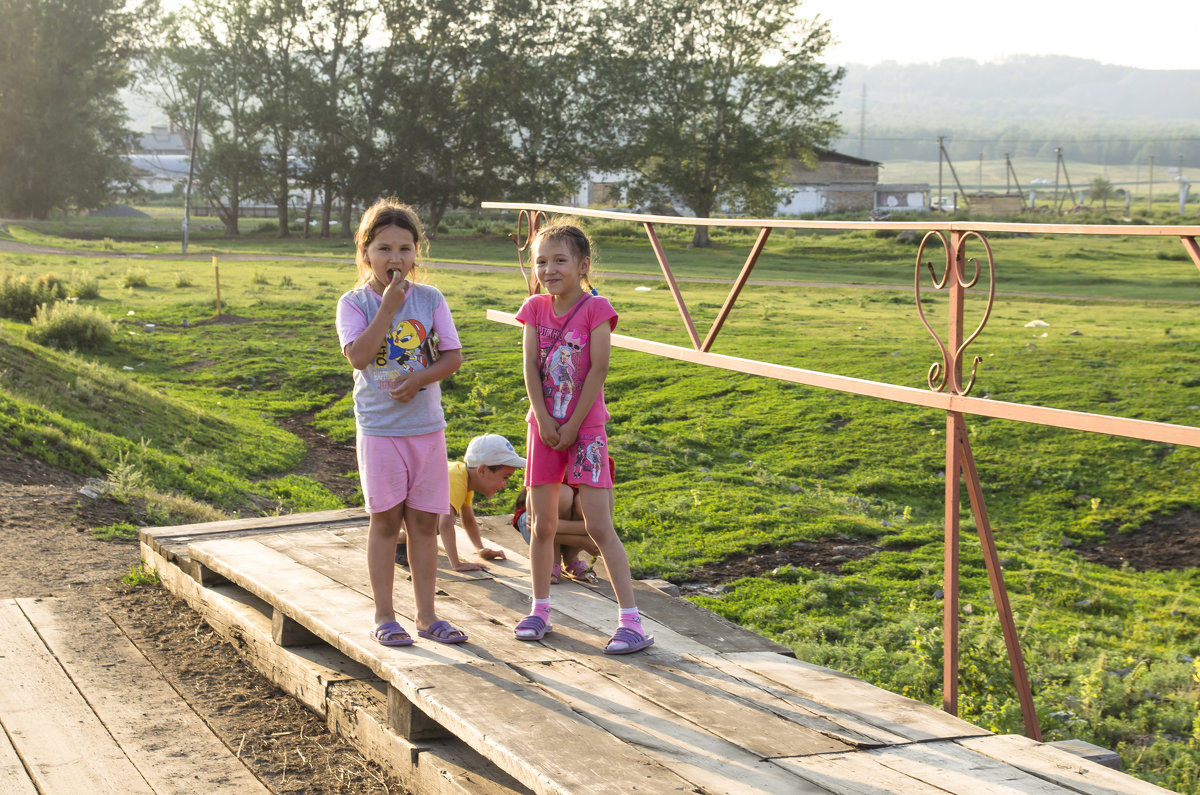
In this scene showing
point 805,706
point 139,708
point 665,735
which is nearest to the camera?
point 665,735

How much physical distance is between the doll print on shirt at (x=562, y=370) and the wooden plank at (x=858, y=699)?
1.09 meters

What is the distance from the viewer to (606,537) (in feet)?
13.5

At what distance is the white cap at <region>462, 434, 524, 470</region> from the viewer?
16.7ft

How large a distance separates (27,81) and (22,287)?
4046 centimetres

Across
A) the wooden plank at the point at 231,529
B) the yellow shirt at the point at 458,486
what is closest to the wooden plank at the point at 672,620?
the yellow shirt at the point at 458,486

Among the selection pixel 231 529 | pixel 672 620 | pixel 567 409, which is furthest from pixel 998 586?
pixel 231 529

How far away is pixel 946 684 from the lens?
376 centimetres

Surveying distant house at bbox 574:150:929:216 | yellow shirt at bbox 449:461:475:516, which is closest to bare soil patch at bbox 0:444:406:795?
yellow shirt at bbox 449:461:475:516

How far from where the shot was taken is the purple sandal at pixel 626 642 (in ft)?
12.8

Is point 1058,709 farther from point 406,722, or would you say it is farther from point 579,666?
point 406,722

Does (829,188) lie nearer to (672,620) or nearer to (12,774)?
(672,620)

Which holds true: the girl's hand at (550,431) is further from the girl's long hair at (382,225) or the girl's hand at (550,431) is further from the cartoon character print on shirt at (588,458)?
the girl's long hair at (382,225)

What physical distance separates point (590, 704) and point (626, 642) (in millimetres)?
577

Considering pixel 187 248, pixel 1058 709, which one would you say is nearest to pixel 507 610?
pixel 1058 709
